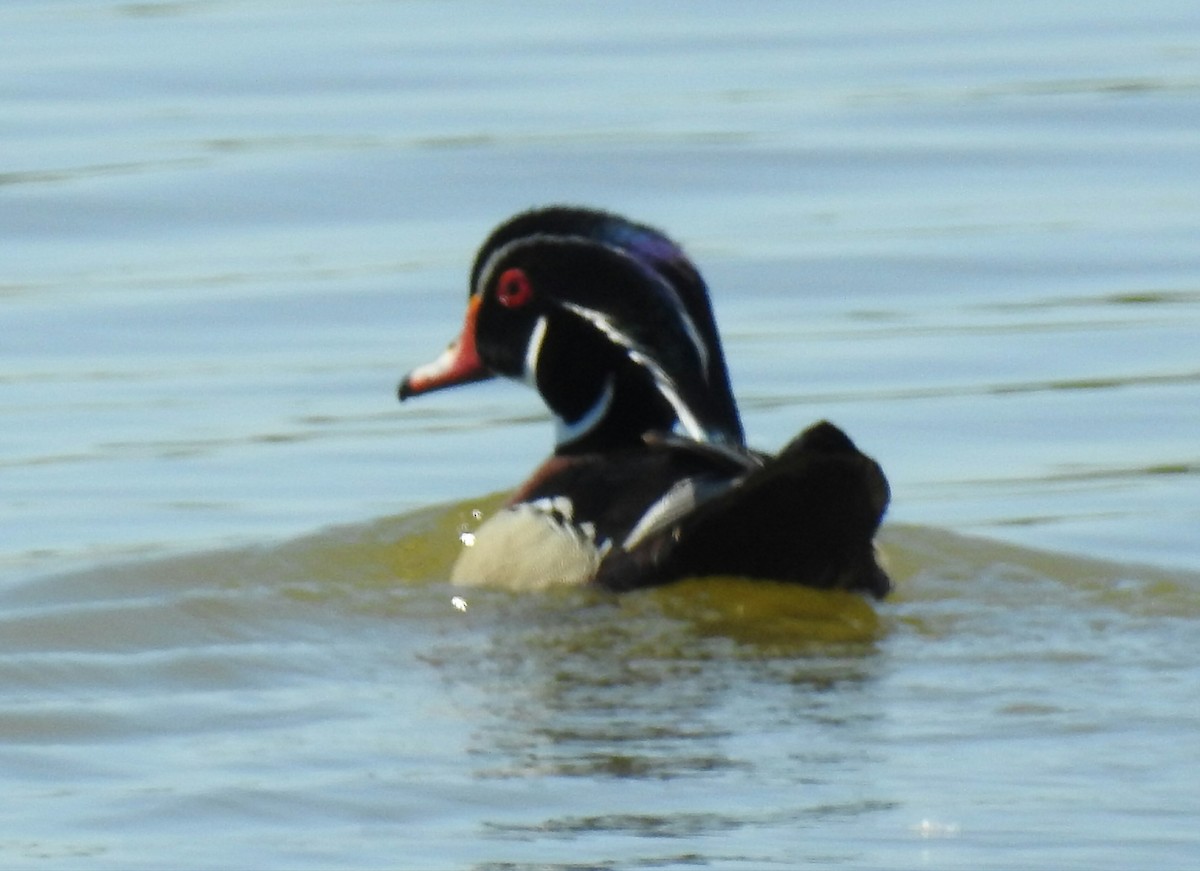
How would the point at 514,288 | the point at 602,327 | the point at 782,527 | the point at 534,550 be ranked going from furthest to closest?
1. the point at 514,288
2. the point at 602,327
3. the point at 534,550
4. the point at 782,527

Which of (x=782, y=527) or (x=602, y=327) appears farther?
(x=602, y=327)

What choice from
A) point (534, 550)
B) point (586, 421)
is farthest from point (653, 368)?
point (534, 550)

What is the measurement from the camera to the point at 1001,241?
17375mm

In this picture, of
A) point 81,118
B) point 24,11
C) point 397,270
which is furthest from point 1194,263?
point 24,11

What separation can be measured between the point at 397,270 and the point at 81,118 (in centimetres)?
509

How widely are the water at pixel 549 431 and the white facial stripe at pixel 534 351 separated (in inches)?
31.0

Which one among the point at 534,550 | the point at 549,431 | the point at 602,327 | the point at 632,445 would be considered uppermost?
the point at 602,327

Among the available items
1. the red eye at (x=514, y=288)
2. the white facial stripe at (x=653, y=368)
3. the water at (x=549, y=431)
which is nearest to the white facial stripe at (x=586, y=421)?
the white facial stripe at (x=653, y=368)

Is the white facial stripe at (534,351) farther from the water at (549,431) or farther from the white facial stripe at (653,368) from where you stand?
the water at (549,431)

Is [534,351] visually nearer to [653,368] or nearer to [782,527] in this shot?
[653,368]

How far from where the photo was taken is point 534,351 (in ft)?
36.4

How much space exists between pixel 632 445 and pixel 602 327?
42cm

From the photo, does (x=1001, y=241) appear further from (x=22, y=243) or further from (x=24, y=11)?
(x=24, y=11)

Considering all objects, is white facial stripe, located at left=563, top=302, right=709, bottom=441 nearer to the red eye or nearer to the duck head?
the duck head
